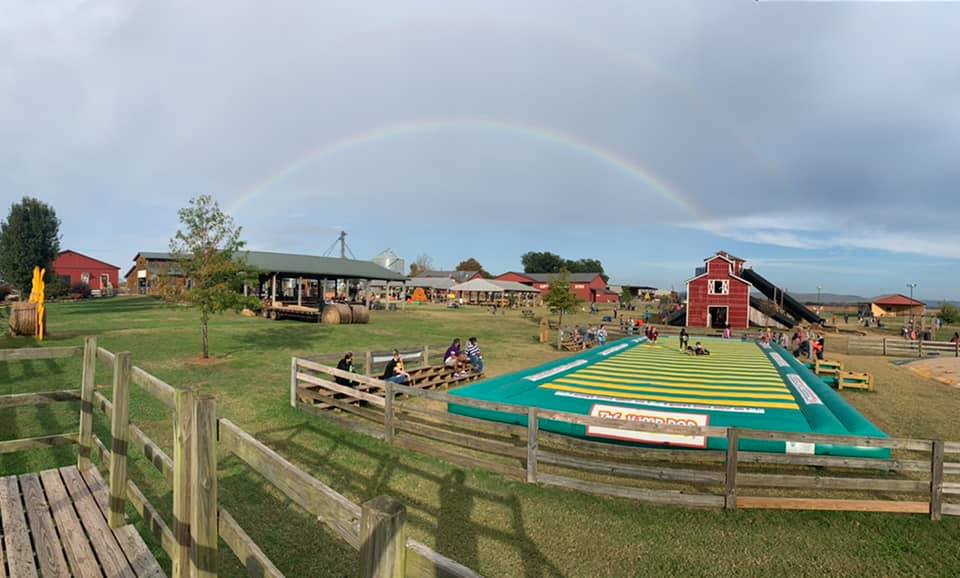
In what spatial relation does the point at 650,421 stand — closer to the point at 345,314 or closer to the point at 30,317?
the point at 30,317

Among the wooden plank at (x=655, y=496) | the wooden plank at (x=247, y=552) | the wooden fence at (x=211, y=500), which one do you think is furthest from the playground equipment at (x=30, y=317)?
the wooden plank at (x=247, y=552)

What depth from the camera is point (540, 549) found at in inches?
215

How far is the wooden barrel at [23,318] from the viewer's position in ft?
63.4

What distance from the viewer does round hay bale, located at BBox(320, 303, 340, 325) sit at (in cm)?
3175

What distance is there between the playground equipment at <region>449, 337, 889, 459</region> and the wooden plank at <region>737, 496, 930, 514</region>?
0.78m

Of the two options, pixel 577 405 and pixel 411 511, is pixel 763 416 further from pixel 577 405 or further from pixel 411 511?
pixel 411 511

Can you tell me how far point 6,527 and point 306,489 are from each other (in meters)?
3.44

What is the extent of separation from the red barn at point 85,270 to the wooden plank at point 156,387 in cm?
8125

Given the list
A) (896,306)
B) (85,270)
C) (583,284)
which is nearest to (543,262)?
(583,284)

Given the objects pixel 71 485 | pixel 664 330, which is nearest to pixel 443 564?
pixel 71 485

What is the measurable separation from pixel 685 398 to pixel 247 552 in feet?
35.5

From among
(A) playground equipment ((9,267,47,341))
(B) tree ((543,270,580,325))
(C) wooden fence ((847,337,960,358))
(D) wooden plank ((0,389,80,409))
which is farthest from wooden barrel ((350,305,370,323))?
(C) wooden fence ((847,337,960,358))

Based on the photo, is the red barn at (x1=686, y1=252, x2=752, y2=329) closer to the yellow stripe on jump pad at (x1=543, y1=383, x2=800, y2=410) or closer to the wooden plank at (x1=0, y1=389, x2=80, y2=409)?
the yellow stripe on jump pad at (x1=543, y1=383, x2=800, y2=410)

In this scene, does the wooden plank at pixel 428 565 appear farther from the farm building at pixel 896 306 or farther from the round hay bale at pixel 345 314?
the farm building at pixel 896 306
